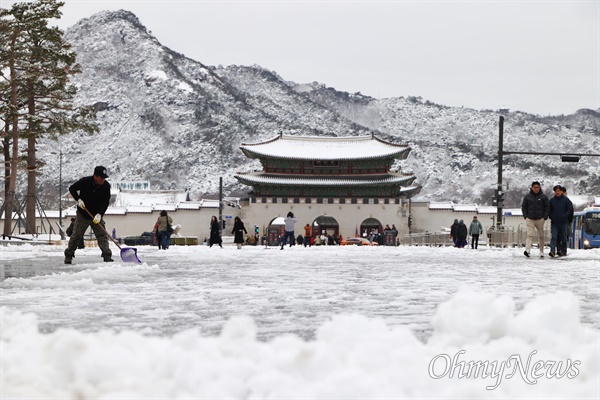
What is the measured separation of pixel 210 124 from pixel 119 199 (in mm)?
74380

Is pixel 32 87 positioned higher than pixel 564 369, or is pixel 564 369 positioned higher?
pixel 32 87

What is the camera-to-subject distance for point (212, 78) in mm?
185000

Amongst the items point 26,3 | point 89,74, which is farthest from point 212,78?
point 26,3

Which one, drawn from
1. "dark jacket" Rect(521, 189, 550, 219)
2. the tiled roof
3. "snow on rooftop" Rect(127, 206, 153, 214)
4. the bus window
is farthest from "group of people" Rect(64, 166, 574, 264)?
"snow on rooftop" Rect(127, 206, 153, 214)

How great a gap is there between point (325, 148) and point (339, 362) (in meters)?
60.4

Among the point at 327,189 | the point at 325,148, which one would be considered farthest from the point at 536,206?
the point at 325,148

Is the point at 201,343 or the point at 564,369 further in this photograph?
the point at 201,343

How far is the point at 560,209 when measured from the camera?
17188 millimetres

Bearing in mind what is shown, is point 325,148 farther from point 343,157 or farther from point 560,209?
point 560,209

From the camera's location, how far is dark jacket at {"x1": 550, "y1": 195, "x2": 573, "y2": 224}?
17.2 m

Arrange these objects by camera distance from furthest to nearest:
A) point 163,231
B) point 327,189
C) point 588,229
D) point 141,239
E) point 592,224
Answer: point 327,189, point 141,239, point 588,229, point 592,224, point 163,231

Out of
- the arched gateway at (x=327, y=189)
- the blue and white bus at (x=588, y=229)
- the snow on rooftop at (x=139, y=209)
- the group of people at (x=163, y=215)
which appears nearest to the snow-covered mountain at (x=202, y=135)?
the snow on rooftop at (x=139, y=209)

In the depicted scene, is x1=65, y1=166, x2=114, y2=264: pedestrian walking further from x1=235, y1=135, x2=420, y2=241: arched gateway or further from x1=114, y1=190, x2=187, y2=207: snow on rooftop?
x1=114, y1=190, x2=187, y2=207: snow on rooftop

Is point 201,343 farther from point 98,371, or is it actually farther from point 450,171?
point 450,171
